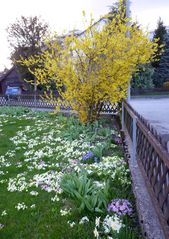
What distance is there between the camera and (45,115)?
35.2ft

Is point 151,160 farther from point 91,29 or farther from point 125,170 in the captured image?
point 91,29

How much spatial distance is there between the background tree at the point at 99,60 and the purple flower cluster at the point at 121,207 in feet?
12.6

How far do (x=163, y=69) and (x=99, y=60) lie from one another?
2565 centimetres

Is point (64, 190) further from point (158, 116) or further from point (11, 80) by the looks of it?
point (11, 80)

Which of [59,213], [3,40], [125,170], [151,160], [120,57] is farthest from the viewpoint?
[3,40]

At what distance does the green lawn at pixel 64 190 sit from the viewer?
108 inches

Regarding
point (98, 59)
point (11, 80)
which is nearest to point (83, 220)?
point (98, 59)

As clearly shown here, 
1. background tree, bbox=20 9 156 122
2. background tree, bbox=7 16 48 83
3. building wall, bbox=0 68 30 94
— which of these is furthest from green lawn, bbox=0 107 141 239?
building wall, bbox=0 68 30 94

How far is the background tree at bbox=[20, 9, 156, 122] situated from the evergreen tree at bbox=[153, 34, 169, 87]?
967 inches

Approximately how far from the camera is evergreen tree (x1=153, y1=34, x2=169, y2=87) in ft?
97.9

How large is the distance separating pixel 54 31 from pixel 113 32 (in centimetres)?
148

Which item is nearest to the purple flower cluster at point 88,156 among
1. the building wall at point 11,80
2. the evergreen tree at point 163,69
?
the evergreen tree at point 163,69

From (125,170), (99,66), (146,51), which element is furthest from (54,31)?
(125,170)

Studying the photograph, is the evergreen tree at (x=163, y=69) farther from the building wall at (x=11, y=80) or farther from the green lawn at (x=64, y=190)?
the green lawn at (x=64, y=190)
